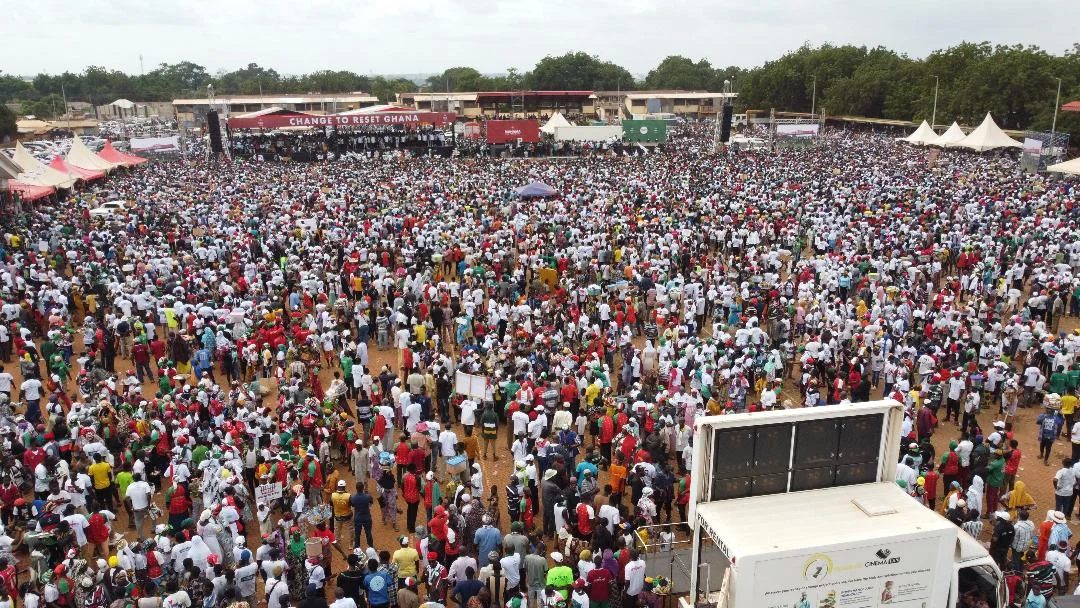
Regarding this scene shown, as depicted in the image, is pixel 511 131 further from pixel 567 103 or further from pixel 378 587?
pixel 378 587

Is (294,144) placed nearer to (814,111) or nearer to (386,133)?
(386,133)

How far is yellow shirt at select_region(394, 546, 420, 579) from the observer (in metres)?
7.49

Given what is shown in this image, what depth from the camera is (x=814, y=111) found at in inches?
2817

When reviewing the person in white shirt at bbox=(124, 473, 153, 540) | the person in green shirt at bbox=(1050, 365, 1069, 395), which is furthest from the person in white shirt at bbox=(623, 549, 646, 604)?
the person in green shirt at bbox=(1050, 365, 1069, 395)

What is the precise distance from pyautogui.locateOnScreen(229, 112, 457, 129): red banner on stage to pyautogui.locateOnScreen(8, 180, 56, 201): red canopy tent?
15027 millimetres

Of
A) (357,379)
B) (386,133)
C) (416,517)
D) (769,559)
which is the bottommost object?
(416,517)

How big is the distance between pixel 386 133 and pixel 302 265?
2914 centimetres

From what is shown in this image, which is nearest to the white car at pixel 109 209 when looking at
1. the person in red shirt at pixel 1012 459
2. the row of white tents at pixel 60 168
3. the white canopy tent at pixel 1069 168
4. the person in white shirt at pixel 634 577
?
the row of white tents at pixel 60 168

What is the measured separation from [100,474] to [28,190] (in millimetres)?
21396

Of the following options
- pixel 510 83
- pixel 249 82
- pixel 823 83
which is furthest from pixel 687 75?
pixel 249 82

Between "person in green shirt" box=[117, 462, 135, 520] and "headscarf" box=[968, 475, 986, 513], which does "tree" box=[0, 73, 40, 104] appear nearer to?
"person in green shirt" box=[117, 462, 135, 520]

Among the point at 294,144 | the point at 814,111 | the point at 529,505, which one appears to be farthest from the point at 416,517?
the point at 814,111

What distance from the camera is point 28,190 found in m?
26.2

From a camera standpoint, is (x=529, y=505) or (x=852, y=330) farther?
(x=852, y=330)
